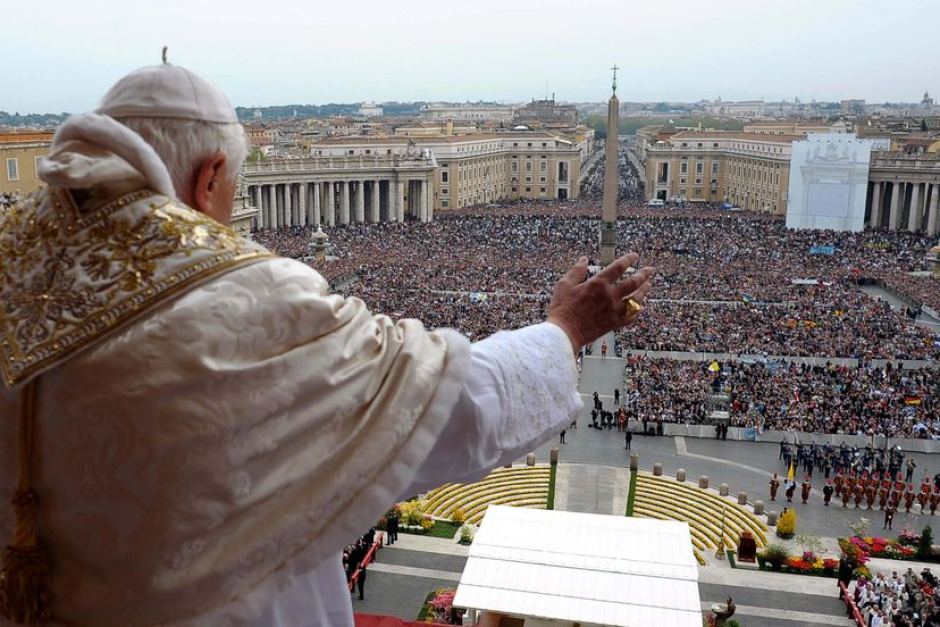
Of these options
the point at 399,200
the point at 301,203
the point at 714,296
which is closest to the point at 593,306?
the point at 714,296

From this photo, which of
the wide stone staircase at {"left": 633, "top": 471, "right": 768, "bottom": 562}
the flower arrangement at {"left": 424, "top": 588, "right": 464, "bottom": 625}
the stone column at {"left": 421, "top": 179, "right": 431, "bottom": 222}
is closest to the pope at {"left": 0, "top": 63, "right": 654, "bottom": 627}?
the flower arrangement at {"left": 424, "top": 588, "right": 464, "bottom": 625}

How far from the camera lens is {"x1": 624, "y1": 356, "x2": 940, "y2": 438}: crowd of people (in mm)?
22438

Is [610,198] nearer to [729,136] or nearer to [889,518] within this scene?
[889,518]

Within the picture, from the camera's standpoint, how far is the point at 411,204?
225 feet

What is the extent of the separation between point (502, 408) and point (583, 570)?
1079 centimetres

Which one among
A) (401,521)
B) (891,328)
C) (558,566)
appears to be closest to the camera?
(558,566)

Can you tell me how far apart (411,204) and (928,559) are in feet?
182

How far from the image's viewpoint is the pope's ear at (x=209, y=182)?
72.9 inches

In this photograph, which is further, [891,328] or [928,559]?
[891,328]

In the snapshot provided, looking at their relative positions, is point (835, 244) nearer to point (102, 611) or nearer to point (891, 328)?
point (891, 328)

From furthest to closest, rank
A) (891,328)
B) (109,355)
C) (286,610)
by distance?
(891,328) < (286,610) < (109,355)

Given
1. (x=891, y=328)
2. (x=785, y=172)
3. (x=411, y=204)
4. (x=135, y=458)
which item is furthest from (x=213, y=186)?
(x=785, y=172)

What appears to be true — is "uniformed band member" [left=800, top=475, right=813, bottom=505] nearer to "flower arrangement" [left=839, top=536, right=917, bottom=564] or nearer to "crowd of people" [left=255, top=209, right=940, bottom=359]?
"flower arrangement" [left=839, top=536, right=917, bottom=564]

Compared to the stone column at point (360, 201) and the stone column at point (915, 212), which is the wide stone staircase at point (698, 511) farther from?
the stone column at point (915, 212)
